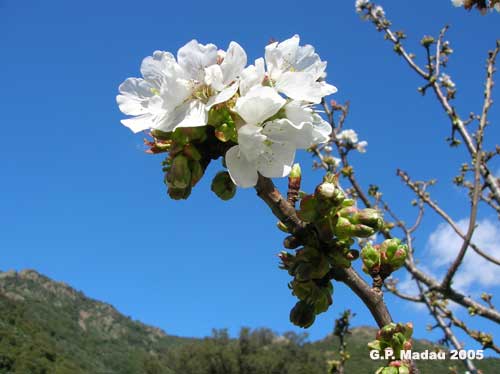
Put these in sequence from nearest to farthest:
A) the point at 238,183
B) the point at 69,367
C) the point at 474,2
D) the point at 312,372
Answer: the point at 238,183
the point at 474,2
the point at 312,372
the point at 69,367

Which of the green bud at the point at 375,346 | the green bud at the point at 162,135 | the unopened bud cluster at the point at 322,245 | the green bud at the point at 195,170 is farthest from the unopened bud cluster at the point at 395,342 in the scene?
the green bud at the point at 162,135

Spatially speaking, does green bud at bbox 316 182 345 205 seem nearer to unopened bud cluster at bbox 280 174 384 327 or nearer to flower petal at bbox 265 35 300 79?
unopened bud cluster at bbox 280 174 384 327

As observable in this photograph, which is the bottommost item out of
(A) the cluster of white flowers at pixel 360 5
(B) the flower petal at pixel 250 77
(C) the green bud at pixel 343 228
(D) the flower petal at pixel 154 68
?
(C) the green bud at pixel 343 228

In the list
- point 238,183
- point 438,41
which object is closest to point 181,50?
point 238,183

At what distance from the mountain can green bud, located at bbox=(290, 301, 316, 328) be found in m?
1.74

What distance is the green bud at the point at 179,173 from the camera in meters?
1.00

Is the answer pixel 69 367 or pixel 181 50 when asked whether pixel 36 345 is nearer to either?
pixel 69 367

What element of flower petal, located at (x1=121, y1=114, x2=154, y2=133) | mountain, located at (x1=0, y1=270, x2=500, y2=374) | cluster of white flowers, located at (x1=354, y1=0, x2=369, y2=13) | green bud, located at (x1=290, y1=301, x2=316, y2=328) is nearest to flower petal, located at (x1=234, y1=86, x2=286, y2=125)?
flower petal, located at (x1=121, y1=114, x2=154, y2=133)

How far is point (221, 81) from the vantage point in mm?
1062

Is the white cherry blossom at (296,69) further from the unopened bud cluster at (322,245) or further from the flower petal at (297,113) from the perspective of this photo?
the unopened bud cluster at (322,245)

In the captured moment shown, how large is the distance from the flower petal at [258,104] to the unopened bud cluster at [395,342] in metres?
0.54

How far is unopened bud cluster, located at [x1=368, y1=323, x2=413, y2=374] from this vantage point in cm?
106

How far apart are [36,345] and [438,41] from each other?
80.4 metres

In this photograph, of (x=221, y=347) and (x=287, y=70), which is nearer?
(x=287, y=70)
